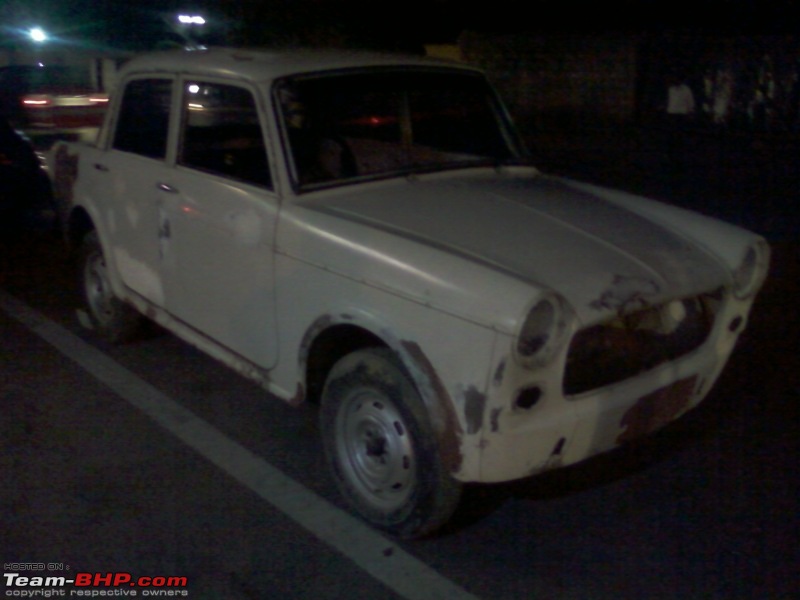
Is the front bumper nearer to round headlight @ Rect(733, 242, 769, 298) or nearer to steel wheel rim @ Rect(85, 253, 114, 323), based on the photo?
round headlight @ Rect(733, 242, 769, 298)

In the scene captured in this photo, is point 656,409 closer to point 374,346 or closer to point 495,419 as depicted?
point 495,419

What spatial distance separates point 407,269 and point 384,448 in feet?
2.47

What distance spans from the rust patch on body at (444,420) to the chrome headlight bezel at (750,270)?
4.62ft

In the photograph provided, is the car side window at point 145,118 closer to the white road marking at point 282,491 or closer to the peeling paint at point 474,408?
the white road marking at point 282,491

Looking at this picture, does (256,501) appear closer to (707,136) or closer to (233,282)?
(233,282)

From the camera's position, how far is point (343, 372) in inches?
133

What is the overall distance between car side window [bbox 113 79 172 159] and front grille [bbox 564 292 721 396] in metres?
2.58

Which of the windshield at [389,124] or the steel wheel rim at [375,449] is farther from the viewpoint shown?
the windshield at [389,124]

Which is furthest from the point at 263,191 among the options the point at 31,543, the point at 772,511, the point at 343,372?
the point at 772,511

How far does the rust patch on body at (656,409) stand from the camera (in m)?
3.18

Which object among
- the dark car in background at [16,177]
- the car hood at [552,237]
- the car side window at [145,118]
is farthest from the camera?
the dark car in background at [16,177]

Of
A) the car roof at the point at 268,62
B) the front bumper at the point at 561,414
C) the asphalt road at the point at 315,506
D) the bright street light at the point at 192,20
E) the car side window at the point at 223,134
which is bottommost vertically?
the asphalt road at the point at 315,506

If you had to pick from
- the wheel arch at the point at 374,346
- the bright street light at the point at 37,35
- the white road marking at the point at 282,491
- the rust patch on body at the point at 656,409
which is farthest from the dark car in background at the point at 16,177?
the bright street light at the point at 37,35

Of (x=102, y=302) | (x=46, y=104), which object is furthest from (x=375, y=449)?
(x=46, y=104)
